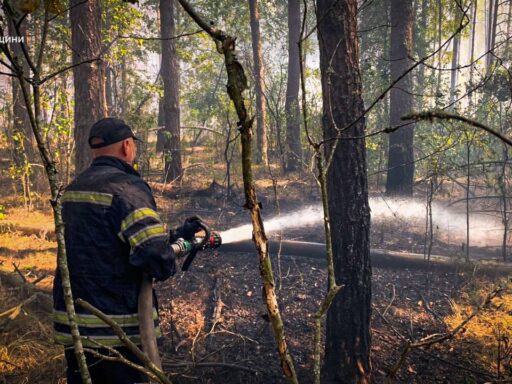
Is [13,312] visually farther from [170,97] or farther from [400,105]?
[400,105]

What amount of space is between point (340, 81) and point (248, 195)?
2.95m

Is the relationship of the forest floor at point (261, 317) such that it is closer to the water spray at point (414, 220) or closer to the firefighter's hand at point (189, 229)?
the water spray at point (414, 220)

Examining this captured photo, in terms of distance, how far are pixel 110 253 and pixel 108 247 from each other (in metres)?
0.04

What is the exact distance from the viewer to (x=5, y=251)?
256 inches

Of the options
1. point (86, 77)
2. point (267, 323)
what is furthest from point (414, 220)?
point (86, 77)

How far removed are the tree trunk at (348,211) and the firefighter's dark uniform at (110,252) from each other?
1712mm

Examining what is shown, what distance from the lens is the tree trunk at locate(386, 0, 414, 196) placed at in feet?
30.8

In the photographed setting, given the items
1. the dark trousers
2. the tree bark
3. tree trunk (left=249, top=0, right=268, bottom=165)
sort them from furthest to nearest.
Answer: tree trunk (left=249, top=0, right=268, bottom=165), the dark trousers, the tree bark

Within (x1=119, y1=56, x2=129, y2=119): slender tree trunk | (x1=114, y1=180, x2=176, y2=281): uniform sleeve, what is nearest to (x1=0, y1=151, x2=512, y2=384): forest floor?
(x1=114, y1=180, x2=176, y2=281): uniform sleeve

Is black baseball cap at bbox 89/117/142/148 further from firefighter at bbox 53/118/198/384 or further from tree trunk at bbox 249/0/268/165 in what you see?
tree trunk at bbox 249/0/268/165

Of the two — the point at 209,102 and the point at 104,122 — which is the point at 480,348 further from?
the point at 209,102

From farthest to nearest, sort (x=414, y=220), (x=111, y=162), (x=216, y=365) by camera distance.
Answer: (x=414, y=220)
(x=216, y=365)
(x=111, y=162)

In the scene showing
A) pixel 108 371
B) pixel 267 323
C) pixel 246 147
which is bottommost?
pixel 267 323

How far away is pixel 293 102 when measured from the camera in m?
12.4
